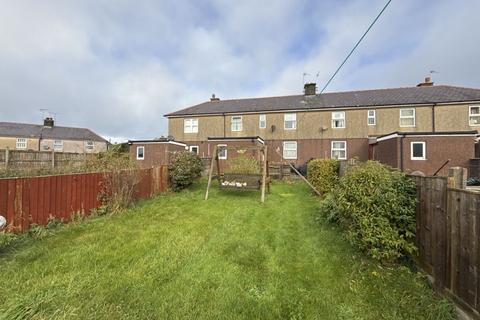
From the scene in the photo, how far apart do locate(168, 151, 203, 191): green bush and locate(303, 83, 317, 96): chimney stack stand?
18.7 metres

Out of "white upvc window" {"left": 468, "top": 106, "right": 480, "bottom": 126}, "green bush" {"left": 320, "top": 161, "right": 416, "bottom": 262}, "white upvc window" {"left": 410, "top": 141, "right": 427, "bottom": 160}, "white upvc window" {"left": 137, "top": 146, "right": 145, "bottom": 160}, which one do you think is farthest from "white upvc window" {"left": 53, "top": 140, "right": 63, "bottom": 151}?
"white upvc window" {"left": 468, "top": 106, "right": 480, "bottom": 126}

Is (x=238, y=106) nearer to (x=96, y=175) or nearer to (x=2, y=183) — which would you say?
(x=96, y=175)

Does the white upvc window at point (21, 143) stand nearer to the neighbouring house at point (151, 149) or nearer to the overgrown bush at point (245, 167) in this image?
the neighbouring house at point (151, 149)

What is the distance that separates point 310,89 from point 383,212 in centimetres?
2434

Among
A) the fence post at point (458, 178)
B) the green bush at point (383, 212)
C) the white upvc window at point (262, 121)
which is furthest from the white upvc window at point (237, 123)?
the fence post at point (458, 178)

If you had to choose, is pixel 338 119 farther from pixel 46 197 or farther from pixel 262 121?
pixel 46 197

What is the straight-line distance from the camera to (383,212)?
4.23 metres

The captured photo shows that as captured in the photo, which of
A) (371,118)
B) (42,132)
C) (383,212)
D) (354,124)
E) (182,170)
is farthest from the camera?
(42,132)

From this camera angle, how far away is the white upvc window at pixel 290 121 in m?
24.0

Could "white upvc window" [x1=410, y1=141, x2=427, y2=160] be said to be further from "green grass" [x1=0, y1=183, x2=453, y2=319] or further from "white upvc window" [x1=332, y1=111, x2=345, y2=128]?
"green grass" [x1=0, y1=183, x2=453, y2=319]

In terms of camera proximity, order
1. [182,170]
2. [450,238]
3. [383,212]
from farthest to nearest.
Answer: [182,170]
[383,212]
[450,238]

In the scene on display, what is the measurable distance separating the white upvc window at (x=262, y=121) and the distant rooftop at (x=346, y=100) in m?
0.61

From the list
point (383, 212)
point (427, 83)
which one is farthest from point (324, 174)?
point (427, 83)

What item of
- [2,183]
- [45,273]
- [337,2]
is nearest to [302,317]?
[45,273]
